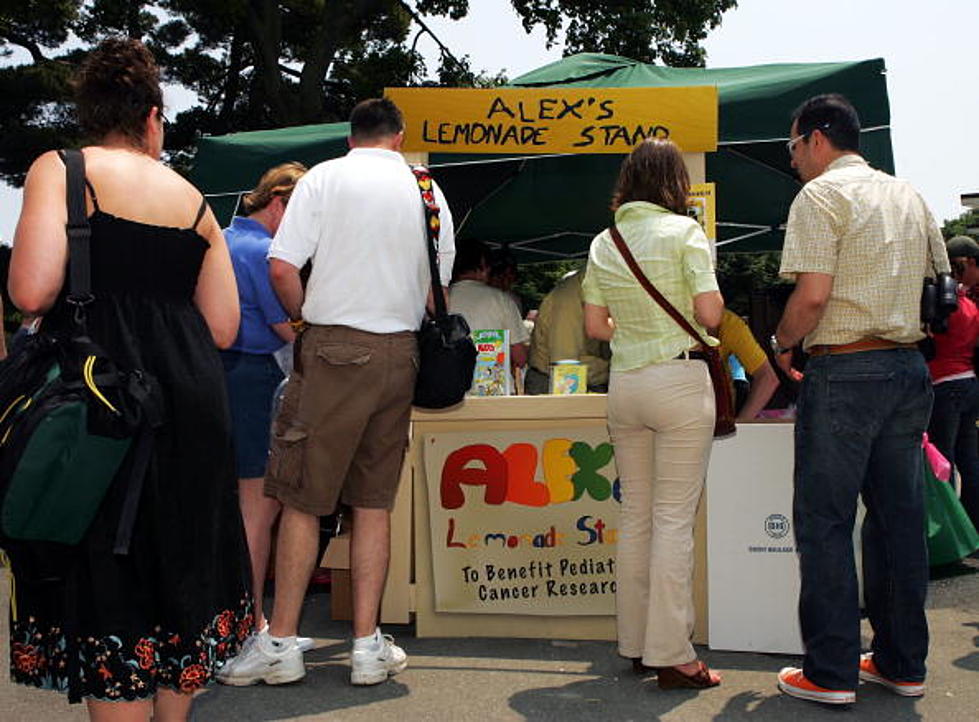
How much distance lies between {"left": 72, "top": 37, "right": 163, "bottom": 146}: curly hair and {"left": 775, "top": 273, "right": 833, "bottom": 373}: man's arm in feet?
6.81

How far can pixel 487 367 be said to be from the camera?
480 cm

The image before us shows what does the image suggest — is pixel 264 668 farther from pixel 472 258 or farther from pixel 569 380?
pixel 472 258

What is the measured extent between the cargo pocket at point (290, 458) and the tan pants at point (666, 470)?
1.07 meters

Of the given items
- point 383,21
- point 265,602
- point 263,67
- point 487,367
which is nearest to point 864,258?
point 487,367

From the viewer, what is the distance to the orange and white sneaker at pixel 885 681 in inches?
153

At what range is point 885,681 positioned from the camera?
156 inches

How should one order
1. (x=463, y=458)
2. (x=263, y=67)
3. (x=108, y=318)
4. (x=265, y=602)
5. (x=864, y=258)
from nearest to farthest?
1. (x=108, y=318)
2. (x=864, y=258)
3. (x=463, y=458)
4. (x=265, y=602)
5. (x=263, y=67)

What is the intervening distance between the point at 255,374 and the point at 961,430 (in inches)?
157

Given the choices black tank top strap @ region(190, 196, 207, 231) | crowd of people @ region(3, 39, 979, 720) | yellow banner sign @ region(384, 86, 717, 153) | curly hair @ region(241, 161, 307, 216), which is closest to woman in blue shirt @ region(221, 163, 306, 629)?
crowd of people @ region(3, 39, 979, 720)

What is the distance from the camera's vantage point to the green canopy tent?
17.0 feet

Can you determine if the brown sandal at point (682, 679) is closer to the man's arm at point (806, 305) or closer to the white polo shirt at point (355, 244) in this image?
the man's arm at point (806, 305)

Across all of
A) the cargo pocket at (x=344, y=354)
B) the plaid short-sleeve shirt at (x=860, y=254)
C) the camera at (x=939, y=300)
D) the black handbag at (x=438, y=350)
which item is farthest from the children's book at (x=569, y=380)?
the camera at (x=939, y=300)

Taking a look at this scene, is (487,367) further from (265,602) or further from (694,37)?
(694,37)

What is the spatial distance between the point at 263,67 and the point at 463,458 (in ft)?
53.7
